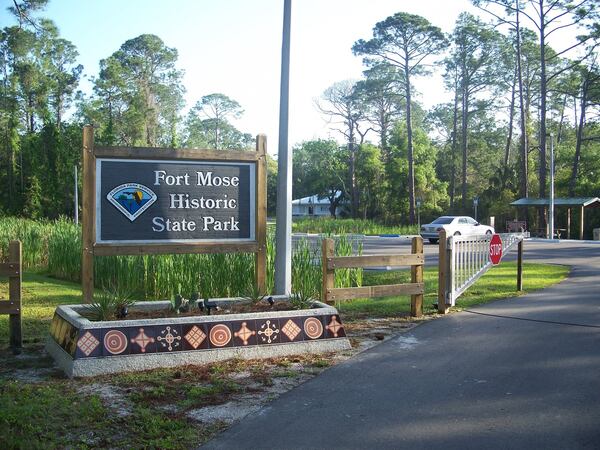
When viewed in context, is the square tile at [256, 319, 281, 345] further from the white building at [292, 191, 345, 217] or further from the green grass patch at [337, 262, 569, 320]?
the white building at [292, 191, 345, 217]

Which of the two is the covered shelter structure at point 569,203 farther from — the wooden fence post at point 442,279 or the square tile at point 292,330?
the square tile at point 292,330

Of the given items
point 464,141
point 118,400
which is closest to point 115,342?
point 118,400

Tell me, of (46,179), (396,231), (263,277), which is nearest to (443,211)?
(396,231)

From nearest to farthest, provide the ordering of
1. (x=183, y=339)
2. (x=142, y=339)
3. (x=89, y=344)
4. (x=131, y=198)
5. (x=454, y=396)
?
(x=454, y=396)
(x=89, y=344)
(x=142, y=339)
(x=183, y=339)
(x=131, y=198)

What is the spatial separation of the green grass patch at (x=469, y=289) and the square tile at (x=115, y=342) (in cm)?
398

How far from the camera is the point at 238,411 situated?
520 cm

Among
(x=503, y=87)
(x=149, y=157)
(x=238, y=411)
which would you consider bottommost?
(x=238, y=411)

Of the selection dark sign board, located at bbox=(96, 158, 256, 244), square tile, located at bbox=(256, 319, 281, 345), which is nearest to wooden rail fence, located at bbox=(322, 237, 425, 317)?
dark sign board, located at bbox=(96, 158, 256, 244)

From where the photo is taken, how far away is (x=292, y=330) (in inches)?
279

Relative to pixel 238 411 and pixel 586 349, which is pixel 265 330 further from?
pixel 586 349

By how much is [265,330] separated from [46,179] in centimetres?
4831

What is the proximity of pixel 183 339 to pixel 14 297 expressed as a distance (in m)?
2.14

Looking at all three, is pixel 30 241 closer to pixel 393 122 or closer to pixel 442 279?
pixel 442 279

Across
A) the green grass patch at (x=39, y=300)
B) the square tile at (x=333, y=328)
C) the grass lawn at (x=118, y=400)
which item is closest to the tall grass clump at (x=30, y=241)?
the green grass patch at (x=39, y=300)
